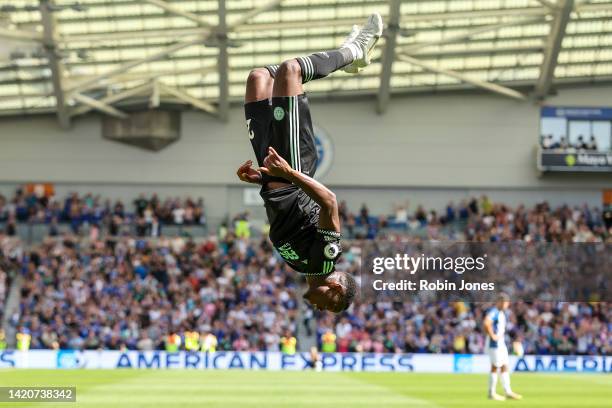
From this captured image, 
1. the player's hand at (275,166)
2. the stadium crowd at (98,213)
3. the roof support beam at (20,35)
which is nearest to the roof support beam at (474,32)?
the stadium crowd at (98,213)

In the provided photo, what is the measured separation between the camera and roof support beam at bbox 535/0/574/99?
3819 cm

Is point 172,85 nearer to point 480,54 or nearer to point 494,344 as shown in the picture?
point 480,54

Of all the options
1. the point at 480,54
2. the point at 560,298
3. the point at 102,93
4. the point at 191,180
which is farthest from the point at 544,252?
the point at 102,93

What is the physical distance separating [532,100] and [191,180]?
16.4m

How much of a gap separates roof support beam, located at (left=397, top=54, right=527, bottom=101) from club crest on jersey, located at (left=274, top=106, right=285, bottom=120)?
32461 mm

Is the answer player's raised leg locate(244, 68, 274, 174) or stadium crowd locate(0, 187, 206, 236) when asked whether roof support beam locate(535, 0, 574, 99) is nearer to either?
stadium crowd locate(0, 187, 206, 236)

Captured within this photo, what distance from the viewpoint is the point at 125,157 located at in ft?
156

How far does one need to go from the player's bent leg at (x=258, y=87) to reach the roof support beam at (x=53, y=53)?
89.1 ft

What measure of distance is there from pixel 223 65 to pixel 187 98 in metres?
4.23

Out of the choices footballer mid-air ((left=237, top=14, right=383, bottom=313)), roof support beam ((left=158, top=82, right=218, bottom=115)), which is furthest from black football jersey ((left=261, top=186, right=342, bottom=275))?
roof support beam ((left=158, top=82, right=218, bottom=115))

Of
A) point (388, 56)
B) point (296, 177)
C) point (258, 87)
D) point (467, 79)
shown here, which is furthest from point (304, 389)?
point (467, 79)

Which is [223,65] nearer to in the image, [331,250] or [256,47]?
[256,47]

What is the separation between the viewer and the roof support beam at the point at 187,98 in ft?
142

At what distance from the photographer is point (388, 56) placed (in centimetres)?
4069
